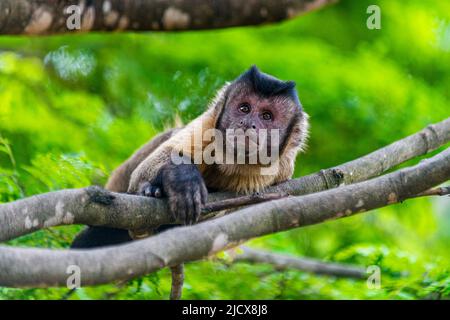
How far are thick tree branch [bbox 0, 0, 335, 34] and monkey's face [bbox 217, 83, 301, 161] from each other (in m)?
1.13

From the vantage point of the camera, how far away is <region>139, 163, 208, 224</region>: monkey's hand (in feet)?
18.9

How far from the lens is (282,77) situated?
10.3 metres

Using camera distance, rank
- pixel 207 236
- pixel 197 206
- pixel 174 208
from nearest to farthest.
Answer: pixel 207 236
pixel 174 208
pixel 197 206

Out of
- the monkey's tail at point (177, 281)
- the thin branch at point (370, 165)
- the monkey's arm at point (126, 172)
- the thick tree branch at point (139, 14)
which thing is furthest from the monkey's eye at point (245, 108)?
the monkey's tail at point (177, 281)

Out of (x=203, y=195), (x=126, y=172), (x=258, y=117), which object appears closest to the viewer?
(x=203, y=195)

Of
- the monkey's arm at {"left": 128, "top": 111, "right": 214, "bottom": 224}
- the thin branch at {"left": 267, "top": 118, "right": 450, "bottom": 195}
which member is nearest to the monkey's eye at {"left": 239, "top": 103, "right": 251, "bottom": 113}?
the monkey's arm at {"left": 128, "top": 111, "right": 214, "bottom": 224}

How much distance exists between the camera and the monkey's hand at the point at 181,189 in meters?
5.77

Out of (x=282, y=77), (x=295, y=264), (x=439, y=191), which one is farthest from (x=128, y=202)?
(x=282, y=77)

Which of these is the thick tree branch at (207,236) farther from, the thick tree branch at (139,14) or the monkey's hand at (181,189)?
the thick tree branch at (139,14)

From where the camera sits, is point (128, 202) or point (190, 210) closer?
point (128, 202)

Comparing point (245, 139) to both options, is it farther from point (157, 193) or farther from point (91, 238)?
point (91, 238)

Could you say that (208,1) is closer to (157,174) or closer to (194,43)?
(157,174)

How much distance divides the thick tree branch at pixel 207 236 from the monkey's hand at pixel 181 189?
139cm

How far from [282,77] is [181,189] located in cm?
469
